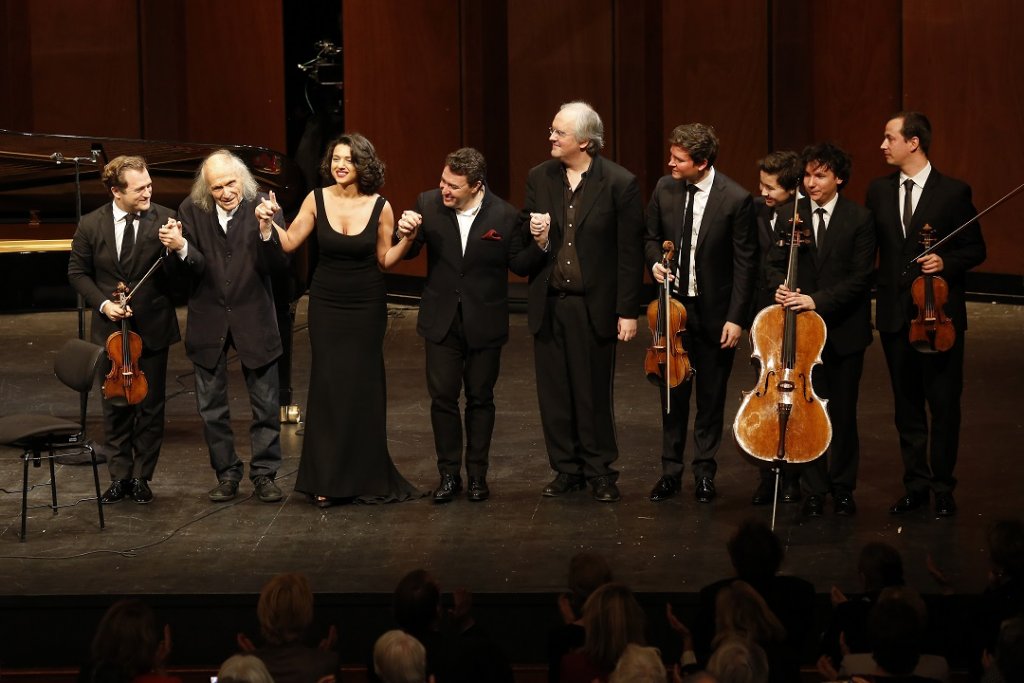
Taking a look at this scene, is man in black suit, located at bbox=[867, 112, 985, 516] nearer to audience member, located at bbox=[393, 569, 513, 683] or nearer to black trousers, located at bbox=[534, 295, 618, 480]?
black trousers, located at bbox=[534, 295, 618, 480]

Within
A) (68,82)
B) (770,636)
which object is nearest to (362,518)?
(770,636)

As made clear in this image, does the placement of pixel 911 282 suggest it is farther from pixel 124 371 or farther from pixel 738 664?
pixel 124 371

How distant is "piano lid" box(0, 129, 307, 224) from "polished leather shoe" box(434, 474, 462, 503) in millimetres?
2274

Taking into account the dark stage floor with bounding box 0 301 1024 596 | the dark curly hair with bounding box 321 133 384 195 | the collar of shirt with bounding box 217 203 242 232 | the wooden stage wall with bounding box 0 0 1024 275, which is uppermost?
the wooden stage wall with bounding box 0 0 1024 275

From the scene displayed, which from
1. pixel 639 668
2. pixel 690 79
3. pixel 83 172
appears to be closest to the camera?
pixel 639 668

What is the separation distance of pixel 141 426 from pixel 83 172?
271 centimetres

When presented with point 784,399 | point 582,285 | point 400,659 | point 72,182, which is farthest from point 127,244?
point 400,659

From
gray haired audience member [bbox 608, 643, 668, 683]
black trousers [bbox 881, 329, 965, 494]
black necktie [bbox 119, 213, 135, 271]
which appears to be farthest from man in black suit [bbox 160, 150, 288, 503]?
gray haired audience member [bbox 608, 643, 668, 683]

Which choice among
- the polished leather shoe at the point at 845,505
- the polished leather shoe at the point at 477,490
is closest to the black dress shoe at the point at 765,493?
the polished leather shoe at the point at 845,505

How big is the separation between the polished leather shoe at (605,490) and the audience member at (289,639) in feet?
8.29

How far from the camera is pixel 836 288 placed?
235 inches

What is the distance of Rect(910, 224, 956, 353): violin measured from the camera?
5.76 m

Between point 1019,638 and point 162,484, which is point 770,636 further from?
point 162,484

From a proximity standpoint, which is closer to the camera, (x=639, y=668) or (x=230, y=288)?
(x=639, y=668)
